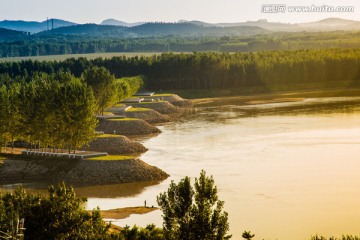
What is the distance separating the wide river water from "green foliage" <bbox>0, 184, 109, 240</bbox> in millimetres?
18856

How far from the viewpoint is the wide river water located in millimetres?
75250

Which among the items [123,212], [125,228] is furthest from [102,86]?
[125,228]

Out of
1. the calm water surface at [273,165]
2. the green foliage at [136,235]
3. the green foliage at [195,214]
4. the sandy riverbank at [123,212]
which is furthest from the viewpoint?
the sandy riverbank at [123,212]

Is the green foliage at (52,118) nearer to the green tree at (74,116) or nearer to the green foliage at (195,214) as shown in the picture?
the green tree at (74,116)

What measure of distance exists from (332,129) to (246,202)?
59.2 m

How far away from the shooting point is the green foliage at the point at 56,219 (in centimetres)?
5444

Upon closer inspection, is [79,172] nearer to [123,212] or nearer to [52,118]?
[52,118]

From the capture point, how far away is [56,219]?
55.7 meters

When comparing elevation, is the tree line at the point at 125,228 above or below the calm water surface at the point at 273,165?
above

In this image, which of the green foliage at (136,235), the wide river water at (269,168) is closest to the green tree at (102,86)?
the wide river water at (269,168)

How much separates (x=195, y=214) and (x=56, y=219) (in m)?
11.9

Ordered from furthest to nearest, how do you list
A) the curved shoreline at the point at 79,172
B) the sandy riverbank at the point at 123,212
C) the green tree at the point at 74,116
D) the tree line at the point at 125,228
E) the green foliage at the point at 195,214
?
1. the green tree at the point at 74,116
2. the curved shoreline at the point at 79,172
3. the sandy riverbank at the point at 123,212
4. the tree line at the point at 125,228
5. the green foliage at the point at 195,214

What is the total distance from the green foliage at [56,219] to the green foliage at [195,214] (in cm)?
561

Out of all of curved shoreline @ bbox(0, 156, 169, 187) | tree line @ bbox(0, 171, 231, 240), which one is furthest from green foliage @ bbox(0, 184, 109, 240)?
curved shoreline @ bbox(0, 156, 169, 187)
